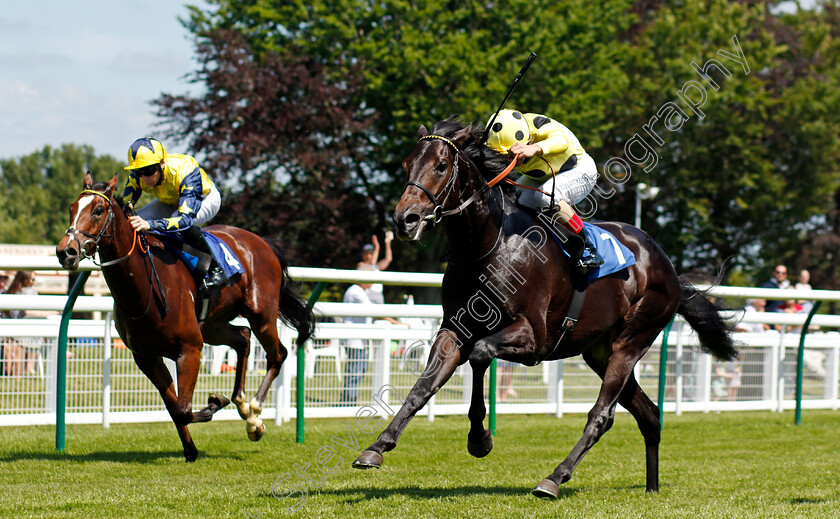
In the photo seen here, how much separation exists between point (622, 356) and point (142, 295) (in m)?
2.77

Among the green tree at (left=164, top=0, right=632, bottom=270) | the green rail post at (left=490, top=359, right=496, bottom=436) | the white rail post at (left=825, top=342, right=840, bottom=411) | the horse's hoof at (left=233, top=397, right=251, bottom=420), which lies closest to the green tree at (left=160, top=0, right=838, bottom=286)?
the green tree at (left=164, top=0, right=632, bottom=270)

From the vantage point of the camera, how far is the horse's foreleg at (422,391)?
154 inches

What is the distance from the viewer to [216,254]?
6129mm

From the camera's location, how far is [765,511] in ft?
14.6

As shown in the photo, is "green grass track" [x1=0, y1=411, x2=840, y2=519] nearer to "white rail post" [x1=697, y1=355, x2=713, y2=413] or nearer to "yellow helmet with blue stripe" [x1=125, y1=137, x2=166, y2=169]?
"white rail post" [x1=697, y1=355, x2=713, y2=413]

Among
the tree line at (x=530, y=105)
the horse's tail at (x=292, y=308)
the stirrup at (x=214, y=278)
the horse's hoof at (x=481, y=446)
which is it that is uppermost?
the tree line at (x=530, y=105)

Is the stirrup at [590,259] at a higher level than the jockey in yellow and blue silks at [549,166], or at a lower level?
lower

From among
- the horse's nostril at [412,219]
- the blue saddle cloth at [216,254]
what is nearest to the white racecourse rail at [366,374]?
the blue saddle cloth at [216,254]

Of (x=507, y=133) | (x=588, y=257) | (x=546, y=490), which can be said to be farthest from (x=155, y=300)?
(x=546, y=490)

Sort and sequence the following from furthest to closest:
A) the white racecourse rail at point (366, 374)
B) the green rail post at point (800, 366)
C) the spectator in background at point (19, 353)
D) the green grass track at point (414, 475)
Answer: the green rail post at point (800, 366) → the white racecourse rail at point (366, 374) → the spectator in background at point (19, 353) → the green grass track at point (414, 475)

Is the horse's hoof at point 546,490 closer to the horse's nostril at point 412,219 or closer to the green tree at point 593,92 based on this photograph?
the horse's nostril at point 412,219

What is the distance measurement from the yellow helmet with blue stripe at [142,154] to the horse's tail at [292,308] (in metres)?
1.49

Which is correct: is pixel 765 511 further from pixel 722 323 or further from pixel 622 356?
pixel 722 323

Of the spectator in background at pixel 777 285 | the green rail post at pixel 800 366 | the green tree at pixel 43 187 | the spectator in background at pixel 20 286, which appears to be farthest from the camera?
the green tree at pixel 43 187
